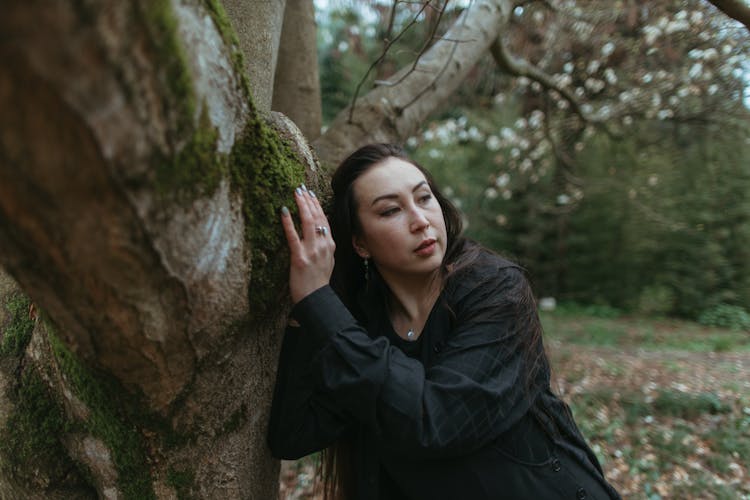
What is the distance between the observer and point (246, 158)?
1168mm

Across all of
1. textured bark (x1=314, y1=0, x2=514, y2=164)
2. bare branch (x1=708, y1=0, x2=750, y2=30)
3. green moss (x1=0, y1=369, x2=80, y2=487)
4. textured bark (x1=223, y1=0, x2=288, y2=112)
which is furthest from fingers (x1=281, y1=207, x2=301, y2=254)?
bare branch (x1=708, y1=0, x2=750, y2=30)

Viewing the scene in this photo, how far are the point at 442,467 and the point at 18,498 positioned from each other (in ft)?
3.86

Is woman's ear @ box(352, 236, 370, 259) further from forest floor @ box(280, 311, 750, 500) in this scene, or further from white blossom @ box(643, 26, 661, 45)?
white blossom @ box(643, 26, 661, 45)

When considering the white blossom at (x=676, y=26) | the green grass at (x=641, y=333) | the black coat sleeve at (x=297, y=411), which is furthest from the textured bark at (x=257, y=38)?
the green grass at (x=641, y=333)

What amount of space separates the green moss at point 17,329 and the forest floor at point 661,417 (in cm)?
154

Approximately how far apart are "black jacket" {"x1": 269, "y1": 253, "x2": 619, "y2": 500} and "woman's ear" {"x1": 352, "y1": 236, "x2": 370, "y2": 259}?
29 cm

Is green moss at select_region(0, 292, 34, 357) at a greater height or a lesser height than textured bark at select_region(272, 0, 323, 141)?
lesser

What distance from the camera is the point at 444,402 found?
1417 millimetres

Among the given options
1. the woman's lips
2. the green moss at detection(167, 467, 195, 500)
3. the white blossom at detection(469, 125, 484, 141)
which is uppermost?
Answer: the white blossom at detection(469, 125, 484, 141)

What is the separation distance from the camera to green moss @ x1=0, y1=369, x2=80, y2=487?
139 centimetres

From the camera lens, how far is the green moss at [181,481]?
4.44 feet

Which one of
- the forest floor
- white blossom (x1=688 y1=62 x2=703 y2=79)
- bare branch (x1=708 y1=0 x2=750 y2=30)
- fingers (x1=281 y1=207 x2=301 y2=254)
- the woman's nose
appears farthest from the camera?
white blossom (x1=688 y1=62 x2=703 y2=79)

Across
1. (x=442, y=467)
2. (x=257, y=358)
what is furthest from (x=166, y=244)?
(x=442, y=467)

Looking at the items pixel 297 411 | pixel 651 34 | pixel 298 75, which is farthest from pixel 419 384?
pixel 651 34
